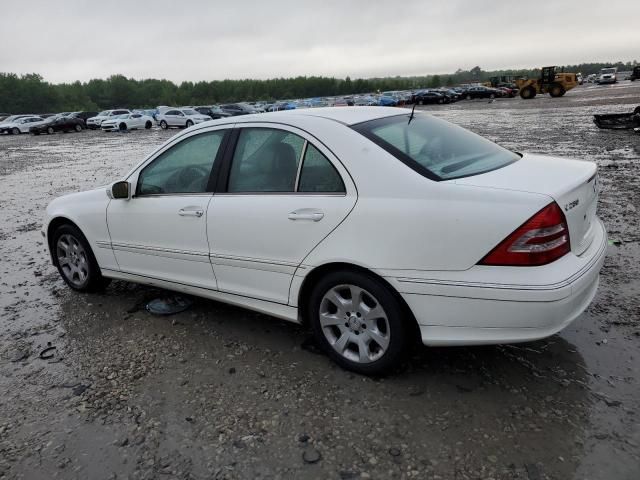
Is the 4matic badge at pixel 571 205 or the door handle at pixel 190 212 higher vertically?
the 4matic badge at pixel 571 205

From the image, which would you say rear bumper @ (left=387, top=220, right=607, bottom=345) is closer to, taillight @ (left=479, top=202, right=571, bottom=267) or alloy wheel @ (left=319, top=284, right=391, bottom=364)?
taillight @ (left=479, top=202, right=571, bottom=267)

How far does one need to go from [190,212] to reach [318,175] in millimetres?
1108

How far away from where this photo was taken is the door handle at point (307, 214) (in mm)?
3070

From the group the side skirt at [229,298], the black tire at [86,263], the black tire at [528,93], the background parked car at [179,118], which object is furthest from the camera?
the black tire at [528,93]

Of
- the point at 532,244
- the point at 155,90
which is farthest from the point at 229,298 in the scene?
the point at 155,90

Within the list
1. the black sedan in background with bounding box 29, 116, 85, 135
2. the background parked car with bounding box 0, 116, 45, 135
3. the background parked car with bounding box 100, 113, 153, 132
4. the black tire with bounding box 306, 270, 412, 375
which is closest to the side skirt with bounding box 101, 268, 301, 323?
the black tire with bounding box 306, 270, 412, 375

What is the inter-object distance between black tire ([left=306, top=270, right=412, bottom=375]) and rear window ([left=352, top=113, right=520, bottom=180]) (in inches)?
28.0

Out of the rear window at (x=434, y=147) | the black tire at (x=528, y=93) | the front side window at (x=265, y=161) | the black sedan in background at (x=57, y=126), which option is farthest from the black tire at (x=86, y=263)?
the black tire at (x=528, y=93)

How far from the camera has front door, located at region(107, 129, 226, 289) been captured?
3760 mm

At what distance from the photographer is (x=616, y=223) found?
617cm

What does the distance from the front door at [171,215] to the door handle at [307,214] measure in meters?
0.82

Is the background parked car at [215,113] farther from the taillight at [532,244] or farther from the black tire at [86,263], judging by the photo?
the taillight at [532,244]

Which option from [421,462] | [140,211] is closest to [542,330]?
[421,462]

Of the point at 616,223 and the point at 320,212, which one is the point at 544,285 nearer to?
the point at 320,212
